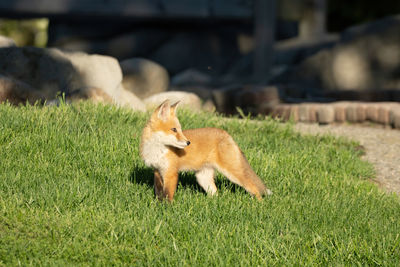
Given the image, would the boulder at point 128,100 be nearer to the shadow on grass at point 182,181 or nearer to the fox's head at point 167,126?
the shadow on grass at point 182,181

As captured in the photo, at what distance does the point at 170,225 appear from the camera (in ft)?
13.4

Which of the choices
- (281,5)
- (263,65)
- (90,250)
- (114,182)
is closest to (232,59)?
(281,5)

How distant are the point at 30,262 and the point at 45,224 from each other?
21.1 inches

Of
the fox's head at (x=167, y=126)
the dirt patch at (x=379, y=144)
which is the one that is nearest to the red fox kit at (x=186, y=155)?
the fox's head at (x=167, y=126)

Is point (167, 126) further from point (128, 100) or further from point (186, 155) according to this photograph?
point (128, 100)

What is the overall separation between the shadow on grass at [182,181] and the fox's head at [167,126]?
2.46ft

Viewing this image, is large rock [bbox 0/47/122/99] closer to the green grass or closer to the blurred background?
the blurred background

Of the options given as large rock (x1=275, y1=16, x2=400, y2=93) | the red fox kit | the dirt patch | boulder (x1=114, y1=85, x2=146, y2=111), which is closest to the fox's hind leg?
the red fox kit

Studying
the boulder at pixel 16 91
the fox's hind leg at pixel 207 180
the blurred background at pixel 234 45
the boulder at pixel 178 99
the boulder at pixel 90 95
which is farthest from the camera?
the blurred background at pixel 234 45

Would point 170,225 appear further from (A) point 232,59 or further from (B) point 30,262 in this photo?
(A) point 232,59

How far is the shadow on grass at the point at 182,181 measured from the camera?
499 centimetres

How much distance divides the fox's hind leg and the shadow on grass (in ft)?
0.34

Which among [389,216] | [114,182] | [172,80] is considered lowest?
[172,80]

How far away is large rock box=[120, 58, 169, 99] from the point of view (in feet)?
35.4
